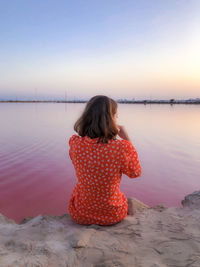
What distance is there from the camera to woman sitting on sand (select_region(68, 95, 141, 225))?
57.3 inches

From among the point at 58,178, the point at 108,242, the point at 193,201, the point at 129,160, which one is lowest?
the point at 58,178

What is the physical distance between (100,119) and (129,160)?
16.2 inches

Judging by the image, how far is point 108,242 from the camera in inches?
54.6

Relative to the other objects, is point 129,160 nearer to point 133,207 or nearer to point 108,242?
point 108,242

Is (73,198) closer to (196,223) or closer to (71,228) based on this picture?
(71,228)

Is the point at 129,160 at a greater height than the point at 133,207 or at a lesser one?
greater

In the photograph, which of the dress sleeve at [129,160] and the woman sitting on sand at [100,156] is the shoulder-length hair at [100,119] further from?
the dress sleeve at [129,160]

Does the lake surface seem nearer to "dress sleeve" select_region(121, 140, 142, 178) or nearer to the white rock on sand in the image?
"dress sleeve" select_region(121, 140, 142, 178)

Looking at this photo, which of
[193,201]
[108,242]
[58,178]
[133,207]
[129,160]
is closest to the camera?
[108,242]

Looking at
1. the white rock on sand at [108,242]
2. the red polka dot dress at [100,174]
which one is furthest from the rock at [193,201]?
the red polka dot dress at [100,174]

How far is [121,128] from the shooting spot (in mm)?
1729

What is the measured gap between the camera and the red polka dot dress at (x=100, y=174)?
146cm

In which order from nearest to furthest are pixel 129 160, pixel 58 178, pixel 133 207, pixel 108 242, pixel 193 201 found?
pixel 108 242
pixel 129 160
pixel 133 207
pixel 193 201
pixel 58 178

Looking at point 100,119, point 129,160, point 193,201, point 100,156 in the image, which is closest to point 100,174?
point 100,156
